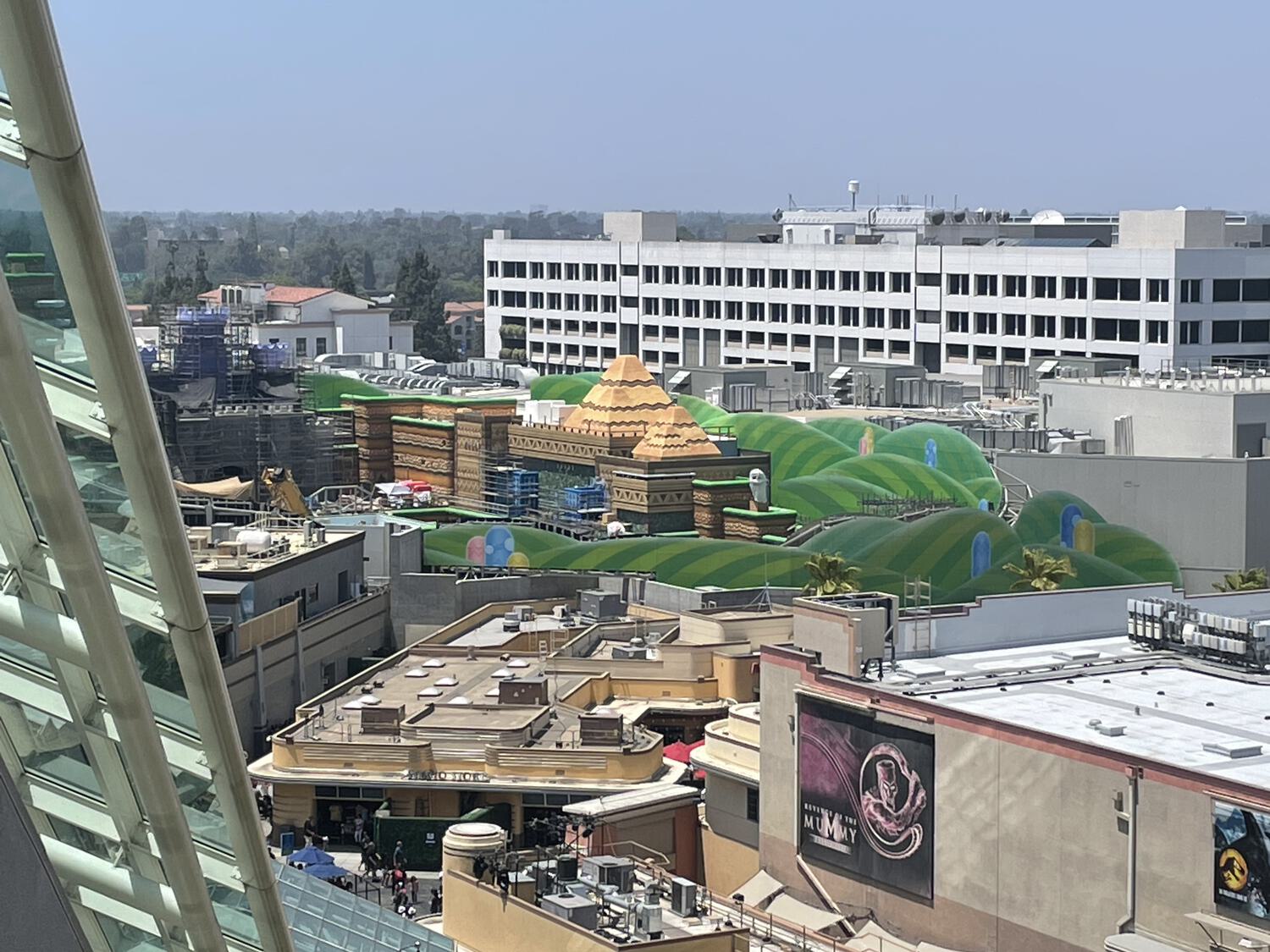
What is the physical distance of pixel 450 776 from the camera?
141 ft

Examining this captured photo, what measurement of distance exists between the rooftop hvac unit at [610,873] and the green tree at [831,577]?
26.6 meters

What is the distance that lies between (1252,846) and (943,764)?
636 centimetres

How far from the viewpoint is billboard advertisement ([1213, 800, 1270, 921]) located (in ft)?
90.5

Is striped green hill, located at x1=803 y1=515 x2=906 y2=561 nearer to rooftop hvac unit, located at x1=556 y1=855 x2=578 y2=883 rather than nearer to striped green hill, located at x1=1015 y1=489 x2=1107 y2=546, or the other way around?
striped green hill, located at x1=1015 y1=489 x2=1107 y2=546

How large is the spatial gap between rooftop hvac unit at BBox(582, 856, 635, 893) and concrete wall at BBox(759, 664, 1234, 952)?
487 centimetres

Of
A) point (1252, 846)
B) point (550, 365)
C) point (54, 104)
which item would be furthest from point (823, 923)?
point (550, 365)

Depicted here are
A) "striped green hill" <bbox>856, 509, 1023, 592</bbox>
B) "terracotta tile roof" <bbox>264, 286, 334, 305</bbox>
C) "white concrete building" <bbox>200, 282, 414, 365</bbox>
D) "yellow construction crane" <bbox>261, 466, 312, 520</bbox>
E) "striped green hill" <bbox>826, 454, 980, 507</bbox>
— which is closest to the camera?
"striped green hill" <bbox>856, 509, 1023, 592</bbox>

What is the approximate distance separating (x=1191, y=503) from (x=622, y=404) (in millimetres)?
18585

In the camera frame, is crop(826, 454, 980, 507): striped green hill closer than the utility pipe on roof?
No

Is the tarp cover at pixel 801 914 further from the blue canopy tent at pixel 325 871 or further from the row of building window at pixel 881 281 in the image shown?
the row of building window at pixel 881 281

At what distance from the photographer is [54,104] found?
4430mm

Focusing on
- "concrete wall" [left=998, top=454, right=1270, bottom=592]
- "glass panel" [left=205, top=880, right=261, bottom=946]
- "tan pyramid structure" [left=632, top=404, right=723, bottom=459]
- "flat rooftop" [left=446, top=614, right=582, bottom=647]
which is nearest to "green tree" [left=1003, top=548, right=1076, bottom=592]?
"concrete wall" [left=998, top=454, right=1270, bottom=592]

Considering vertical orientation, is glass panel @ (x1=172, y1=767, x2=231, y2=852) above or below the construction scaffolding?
above

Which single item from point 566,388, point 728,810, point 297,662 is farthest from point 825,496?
point 728,810
